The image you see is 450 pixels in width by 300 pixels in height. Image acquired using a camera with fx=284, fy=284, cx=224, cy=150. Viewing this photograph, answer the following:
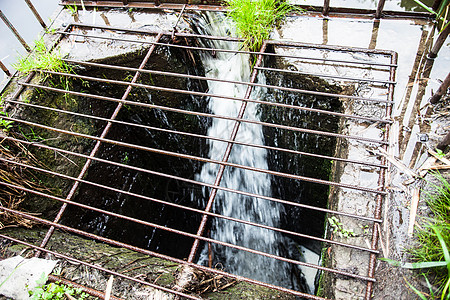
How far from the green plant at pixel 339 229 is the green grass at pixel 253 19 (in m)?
1.57

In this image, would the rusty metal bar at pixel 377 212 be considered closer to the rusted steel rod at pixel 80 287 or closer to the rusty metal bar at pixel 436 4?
the rusty metal bar at pixel 436 4

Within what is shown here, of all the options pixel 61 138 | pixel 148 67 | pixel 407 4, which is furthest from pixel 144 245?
pixel 407 4

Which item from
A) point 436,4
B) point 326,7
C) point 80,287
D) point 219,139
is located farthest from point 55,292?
point 436,4

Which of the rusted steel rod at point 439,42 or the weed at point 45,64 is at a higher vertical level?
the rusted steel rod at point 439,42

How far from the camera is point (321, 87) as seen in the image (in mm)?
2334

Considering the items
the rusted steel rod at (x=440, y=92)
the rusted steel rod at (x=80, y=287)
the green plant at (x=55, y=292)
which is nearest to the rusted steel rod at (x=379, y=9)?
the rusted steel rod at (x=440, y=92)

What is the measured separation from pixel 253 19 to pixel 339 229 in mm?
1811

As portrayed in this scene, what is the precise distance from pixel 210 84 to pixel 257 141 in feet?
2.89

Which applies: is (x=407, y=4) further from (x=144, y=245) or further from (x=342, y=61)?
A: (x=144, y=245)

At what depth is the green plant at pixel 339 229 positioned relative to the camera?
1.68m

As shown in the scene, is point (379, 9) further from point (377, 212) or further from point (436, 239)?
point (436, 239)

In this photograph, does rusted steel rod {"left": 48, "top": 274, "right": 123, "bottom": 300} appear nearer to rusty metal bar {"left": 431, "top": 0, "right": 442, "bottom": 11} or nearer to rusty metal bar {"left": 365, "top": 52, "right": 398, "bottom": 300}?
rusty metal bar {"left": 365, "top": 52, "right": 398, "bottom": 300}

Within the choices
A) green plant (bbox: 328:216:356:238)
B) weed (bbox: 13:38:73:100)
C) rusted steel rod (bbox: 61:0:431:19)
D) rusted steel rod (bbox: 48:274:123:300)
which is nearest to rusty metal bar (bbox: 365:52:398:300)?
green plant (bbox: 328:216:356:238)

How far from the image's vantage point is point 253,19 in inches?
95.8
